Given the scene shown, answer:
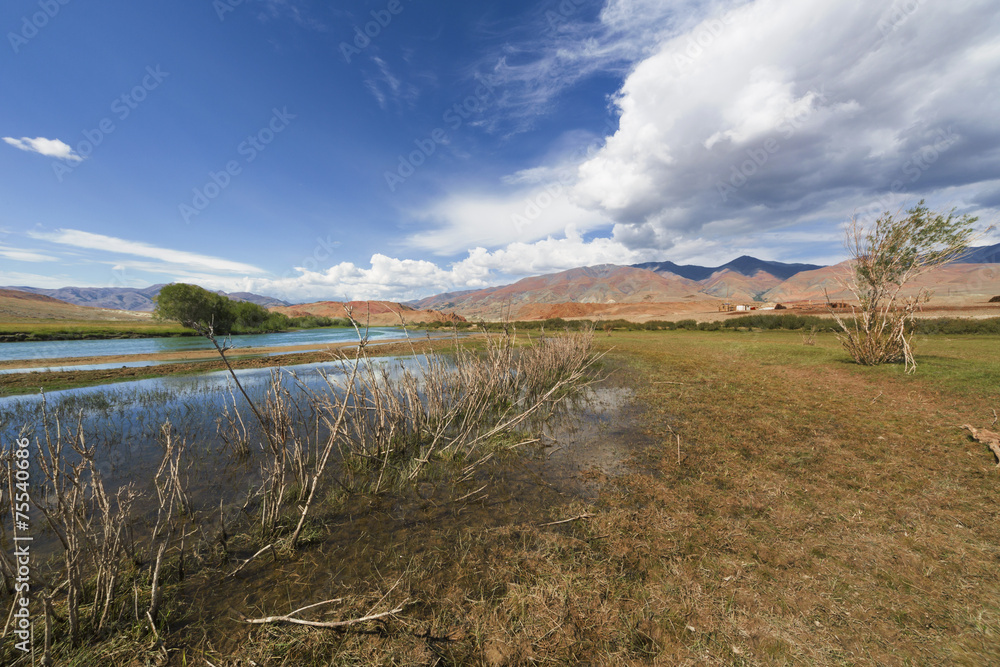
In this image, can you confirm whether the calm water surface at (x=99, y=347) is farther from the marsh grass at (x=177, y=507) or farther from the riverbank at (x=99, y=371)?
the marsh grass at (x=177, y=507)

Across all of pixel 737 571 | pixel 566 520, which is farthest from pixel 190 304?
pixel 737 571

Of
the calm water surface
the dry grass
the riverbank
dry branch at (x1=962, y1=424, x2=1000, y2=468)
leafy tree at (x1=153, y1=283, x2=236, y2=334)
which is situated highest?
leafy tree at (x1=153, y1=283, x2=236, y2=334)

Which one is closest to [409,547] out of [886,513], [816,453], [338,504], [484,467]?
[338,504]

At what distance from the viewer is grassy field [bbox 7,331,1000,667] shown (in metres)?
2.96

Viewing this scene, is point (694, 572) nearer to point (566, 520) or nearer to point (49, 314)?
point (566, 520)

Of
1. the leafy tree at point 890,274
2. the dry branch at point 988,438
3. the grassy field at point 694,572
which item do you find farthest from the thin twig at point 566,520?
the leafy tree at point 890,274

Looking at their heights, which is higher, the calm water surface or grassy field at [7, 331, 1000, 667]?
the calm water surface

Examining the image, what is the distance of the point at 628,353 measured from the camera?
2425 cm

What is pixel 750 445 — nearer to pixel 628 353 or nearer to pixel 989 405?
pixel 989 405

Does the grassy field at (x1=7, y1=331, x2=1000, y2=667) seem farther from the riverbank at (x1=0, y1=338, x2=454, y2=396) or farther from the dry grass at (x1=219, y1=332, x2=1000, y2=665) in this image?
the riverbank at (x1=0, y1=338, x2=454, y2=396)

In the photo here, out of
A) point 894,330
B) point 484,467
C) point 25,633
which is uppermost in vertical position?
point 894,330

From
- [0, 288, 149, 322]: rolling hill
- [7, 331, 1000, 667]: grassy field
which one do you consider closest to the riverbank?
[7, 331, 1000, 667]: grassy field

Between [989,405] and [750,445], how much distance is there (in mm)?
7762

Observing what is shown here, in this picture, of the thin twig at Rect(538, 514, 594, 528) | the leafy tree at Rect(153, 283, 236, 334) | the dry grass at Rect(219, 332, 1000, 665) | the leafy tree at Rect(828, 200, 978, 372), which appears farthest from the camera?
the leafy tree at Rect(153, 283, 236, 334)
